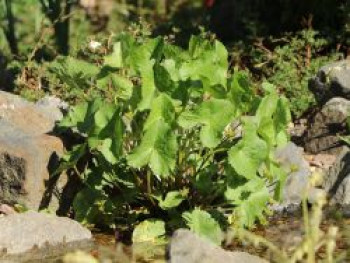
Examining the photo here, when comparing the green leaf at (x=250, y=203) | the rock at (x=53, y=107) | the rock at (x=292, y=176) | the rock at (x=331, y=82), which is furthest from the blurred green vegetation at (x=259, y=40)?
the green leaf at (x=250, y=203)

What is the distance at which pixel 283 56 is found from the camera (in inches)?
328

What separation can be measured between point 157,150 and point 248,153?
1.55 ft

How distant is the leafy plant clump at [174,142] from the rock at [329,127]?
146 cm

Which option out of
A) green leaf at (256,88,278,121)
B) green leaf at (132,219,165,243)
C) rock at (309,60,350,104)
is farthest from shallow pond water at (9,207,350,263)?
rock at (309,60,350,104)

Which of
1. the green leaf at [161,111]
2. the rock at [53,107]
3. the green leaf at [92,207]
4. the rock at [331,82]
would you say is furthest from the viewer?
the rock at [331,82]

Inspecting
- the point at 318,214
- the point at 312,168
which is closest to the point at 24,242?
the point at 312,168

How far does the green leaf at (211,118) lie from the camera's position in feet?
16.5

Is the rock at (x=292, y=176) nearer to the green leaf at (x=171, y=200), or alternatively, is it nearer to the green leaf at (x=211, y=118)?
the green leaf at (x=171, y=200)

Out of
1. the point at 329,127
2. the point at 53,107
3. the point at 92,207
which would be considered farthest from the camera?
the point at 329,127

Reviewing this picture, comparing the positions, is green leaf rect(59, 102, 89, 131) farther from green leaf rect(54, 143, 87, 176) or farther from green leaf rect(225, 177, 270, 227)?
green leaf rect(225, 177, 270, 227)

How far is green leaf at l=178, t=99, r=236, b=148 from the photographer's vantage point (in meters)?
5.04

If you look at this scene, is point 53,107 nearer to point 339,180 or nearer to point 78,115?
point 78,115

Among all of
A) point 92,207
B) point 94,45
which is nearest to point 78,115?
point 92,207

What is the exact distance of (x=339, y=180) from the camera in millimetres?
6371
